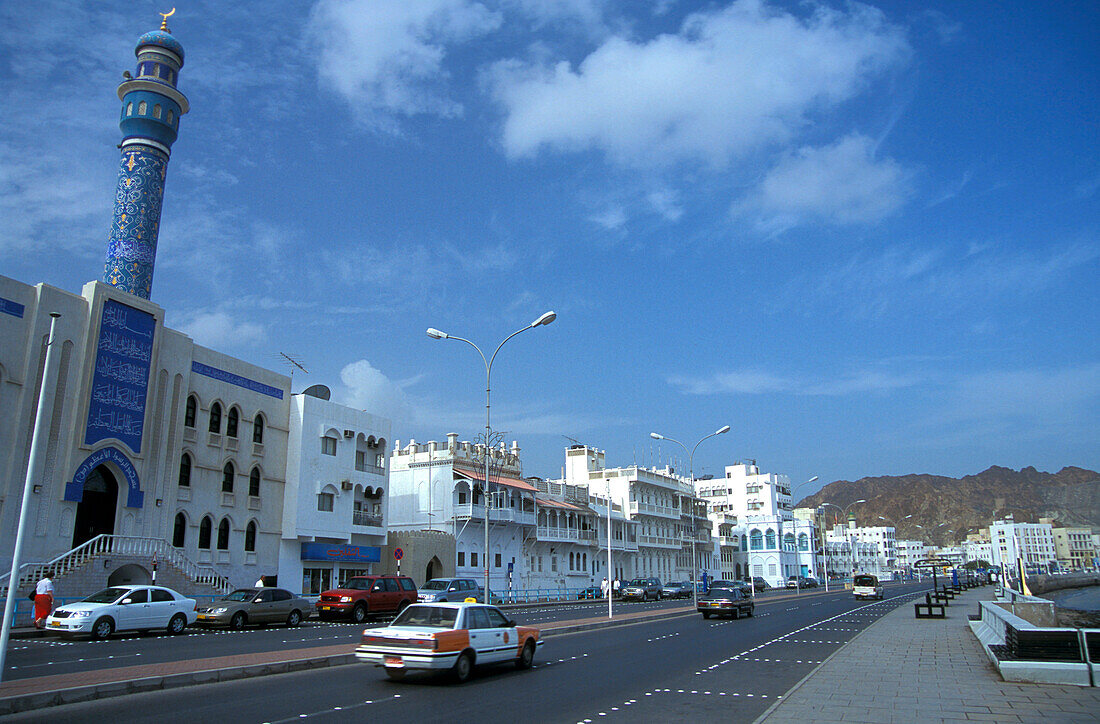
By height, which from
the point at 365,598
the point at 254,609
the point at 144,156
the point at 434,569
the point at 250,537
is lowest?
the point at 254,609

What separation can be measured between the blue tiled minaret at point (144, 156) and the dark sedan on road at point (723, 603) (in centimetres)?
3022

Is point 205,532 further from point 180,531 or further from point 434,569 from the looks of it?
point 434,569

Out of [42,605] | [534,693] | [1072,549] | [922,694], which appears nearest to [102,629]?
[42,605]

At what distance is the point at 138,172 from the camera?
4000 centimetres

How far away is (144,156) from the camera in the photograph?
40.3m

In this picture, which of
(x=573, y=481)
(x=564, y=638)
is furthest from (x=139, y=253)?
(x=573, y=481)

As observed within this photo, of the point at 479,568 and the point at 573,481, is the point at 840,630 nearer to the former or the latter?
the point at 479,568

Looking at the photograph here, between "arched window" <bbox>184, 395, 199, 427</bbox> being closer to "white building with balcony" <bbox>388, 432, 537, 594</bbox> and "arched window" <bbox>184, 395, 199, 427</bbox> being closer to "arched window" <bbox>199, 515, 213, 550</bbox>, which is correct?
"arched window" <bbox>199, 515, 213, 550</bbox>

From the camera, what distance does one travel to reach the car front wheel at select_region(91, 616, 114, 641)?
20625 millimetres

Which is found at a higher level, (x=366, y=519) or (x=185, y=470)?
(x=185, y=470)

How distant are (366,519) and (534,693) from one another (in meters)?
36.0

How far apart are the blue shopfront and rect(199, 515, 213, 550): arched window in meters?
6.15

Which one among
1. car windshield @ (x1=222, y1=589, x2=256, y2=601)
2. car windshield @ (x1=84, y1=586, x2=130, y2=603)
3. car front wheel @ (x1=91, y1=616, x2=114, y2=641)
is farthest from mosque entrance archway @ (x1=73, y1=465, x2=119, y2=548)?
car front wheel @ (x1=91, y1=616, x2=114, y2=641)

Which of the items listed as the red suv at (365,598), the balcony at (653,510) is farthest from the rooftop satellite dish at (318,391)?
the balcony at (653,510)
